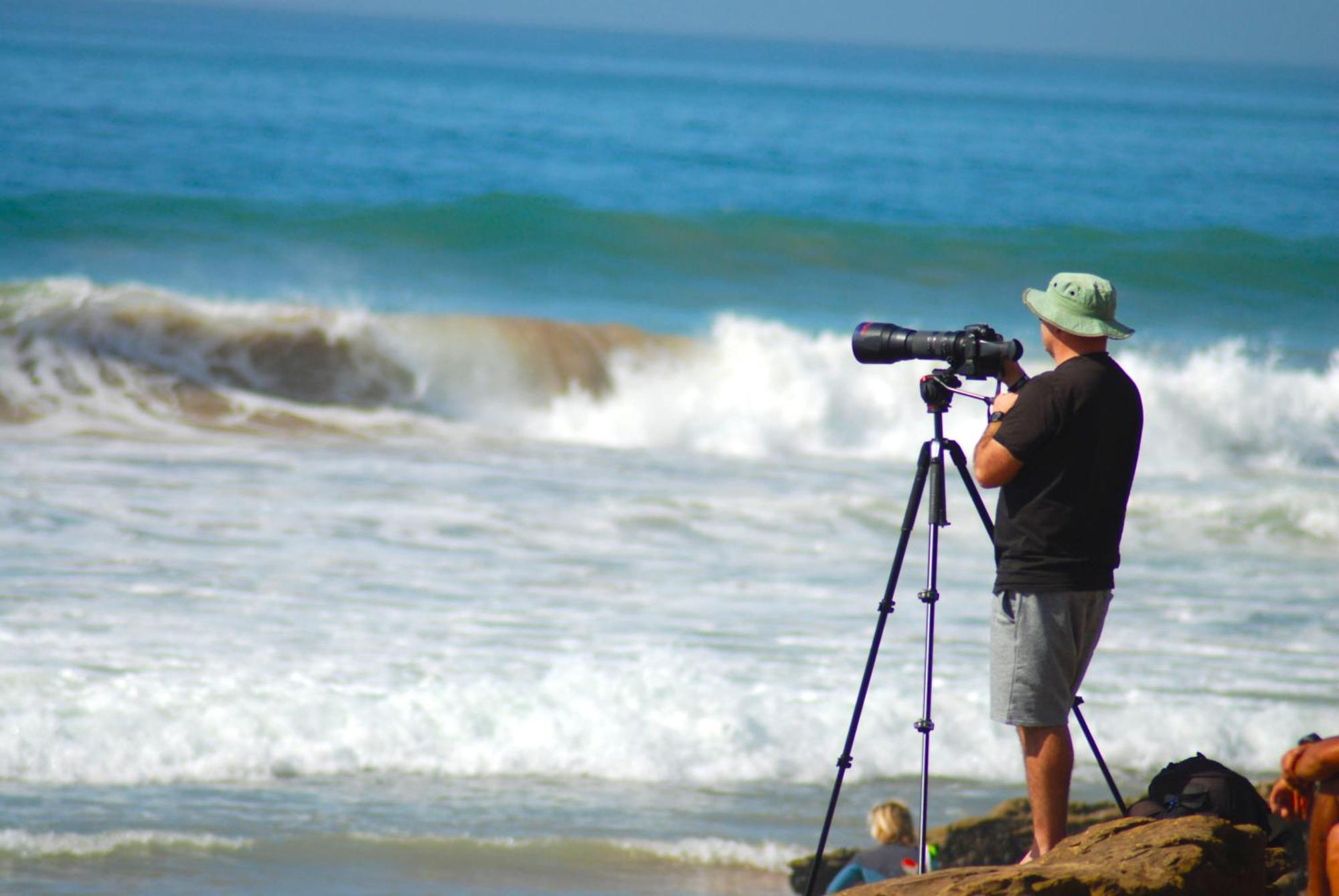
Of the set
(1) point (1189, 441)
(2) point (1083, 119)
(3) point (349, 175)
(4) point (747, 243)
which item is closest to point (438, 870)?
(1) point (1189, 441)

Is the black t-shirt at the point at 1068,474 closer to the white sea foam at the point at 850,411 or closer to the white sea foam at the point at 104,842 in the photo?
the white sea foam at the point at 104,842

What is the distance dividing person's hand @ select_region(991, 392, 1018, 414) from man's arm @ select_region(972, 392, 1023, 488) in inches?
0.5

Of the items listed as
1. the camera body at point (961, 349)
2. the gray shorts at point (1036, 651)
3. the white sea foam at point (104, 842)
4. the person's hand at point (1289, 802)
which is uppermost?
the camera body at point (961, 349)

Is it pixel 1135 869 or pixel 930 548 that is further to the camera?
pixel 930 548

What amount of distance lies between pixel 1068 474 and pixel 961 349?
13.9 inches

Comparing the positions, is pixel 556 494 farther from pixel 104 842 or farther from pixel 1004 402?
pixel 1004 402

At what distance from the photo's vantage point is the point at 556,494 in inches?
353

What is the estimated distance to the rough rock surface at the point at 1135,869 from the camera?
2545 mm

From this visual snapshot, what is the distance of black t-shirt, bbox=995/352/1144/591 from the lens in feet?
9.65

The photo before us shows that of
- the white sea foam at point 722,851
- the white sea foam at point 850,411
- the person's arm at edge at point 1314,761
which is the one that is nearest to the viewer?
the person's arm at edge at point 1314,761

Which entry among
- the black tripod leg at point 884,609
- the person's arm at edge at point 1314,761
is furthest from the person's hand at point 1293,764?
the black tripod leg at point 884,609

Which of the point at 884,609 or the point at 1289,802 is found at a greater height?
the point at 884,609

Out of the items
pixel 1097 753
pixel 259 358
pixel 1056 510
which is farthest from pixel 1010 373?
pixel 259 358

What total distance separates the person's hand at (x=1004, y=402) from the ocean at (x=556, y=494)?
5.53ft
